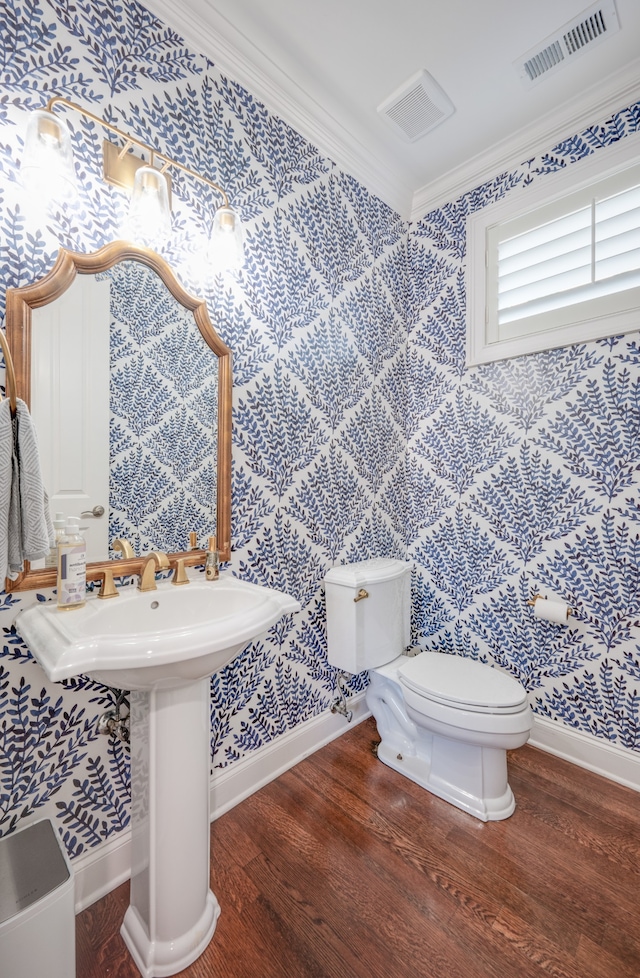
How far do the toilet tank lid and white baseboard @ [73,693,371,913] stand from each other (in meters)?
0.63

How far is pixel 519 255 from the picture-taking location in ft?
6.28

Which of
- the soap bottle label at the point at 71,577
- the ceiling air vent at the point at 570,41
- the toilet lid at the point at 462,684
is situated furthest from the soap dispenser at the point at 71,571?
the ceiling air vent at the point at 570,41

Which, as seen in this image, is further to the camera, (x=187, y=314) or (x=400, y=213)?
(x=400, y=213)

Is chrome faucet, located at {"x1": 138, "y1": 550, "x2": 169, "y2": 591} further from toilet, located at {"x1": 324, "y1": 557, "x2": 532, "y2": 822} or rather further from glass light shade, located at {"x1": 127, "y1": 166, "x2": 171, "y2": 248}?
glass light shade, located at {"x1": 127, "y1": 166, "x2": 171, "y2": 248}

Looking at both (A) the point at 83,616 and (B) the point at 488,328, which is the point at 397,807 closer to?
(A) the point at 83,616

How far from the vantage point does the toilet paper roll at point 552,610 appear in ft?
5.61

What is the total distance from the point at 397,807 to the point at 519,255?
2.34 metres

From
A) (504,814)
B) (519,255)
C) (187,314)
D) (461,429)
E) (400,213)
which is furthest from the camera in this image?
(400,213)

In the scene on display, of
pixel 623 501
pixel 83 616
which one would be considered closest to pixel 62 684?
pixel 83 616

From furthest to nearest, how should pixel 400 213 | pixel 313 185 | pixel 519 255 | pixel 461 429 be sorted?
1. pixel 400 213
2. pixel 461 429
3. pixel 519 255
4. pixel 313 185

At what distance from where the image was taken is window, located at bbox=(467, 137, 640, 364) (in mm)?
1637

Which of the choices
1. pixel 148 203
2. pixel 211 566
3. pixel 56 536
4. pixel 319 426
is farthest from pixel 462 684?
pixel 148 203

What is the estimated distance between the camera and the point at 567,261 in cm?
178

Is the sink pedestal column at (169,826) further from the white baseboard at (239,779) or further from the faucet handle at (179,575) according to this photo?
the faucet handle at (179,575)
